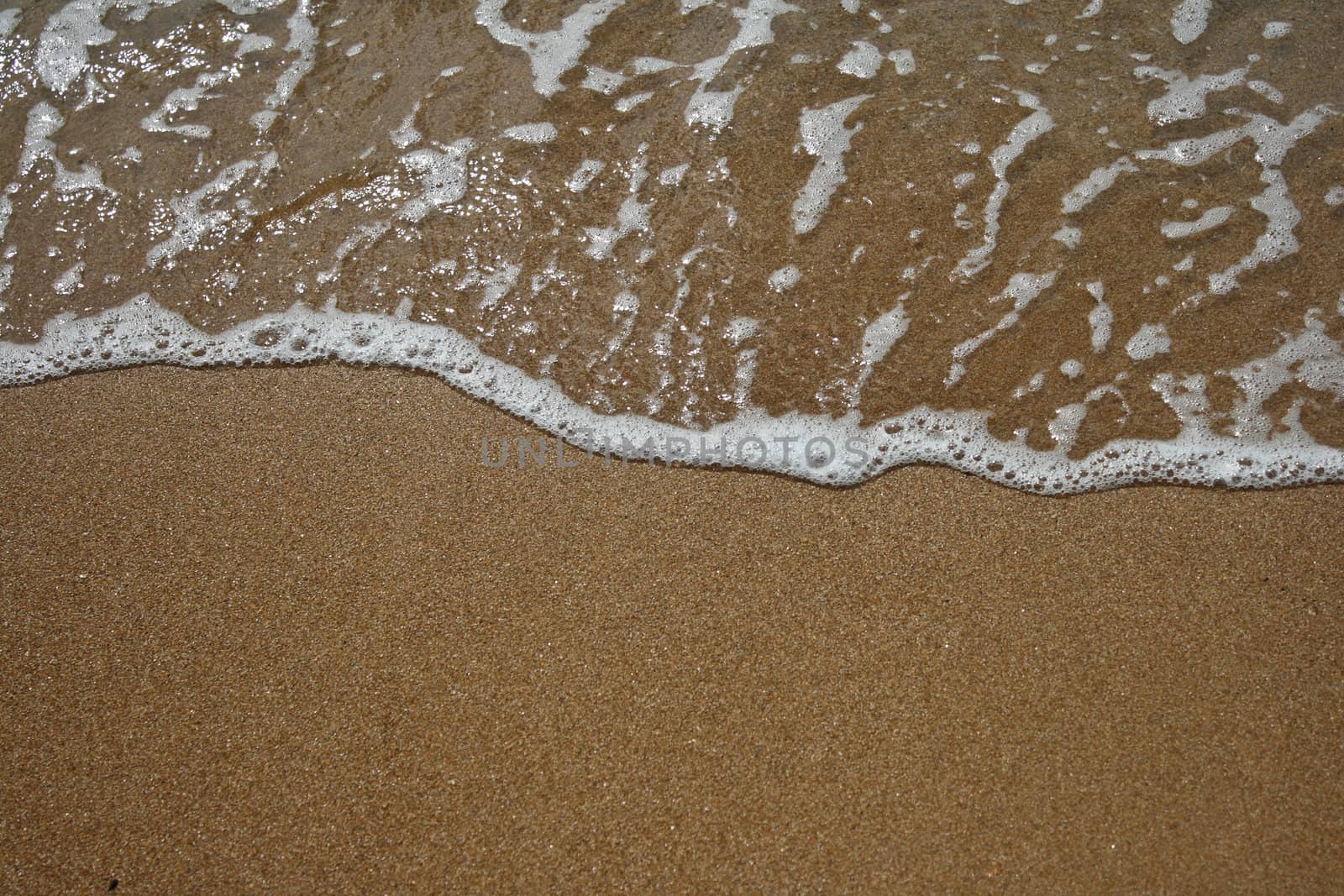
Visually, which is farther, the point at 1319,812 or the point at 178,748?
the point at 178,748

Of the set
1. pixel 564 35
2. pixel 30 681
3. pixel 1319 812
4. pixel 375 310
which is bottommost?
pixel 1319 812

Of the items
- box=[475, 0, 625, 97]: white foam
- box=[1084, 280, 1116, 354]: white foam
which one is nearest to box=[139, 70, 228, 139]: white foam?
box=[475, 0, 625, 97]: white foam

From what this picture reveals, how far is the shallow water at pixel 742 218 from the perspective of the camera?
2.40 meters

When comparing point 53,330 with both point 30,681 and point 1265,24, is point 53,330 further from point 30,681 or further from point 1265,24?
point 1265,24

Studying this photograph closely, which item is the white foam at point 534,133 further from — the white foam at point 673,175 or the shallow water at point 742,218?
the white foam at point 673,175

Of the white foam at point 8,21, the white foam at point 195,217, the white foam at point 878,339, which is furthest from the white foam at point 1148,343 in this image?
the white foam at point 8,21

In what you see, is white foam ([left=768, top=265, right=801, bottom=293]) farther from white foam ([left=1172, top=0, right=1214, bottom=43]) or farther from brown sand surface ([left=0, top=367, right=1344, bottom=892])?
white foam ([left=1172, top=0, right=1214, bottom=43])

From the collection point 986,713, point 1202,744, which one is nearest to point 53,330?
point 986,713

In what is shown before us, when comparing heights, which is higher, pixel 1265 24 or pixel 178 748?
pixel 1265 24

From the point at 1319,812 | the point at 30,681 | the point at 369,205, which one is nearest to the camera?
the point at 1319,812

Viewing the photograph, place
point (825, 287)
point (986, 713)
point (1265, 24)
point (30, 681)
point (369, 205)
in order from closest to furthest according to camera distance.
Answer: point (986, 713)
point (30, 681)
point (825, 287)
point (369, 205)
point (1265, 24)

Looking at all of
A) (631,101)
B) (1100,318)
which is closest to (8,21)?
(631,101)

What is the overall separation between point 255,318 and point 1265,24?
10.8 feet

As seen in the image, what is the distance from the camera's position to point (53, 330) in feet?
8.68
